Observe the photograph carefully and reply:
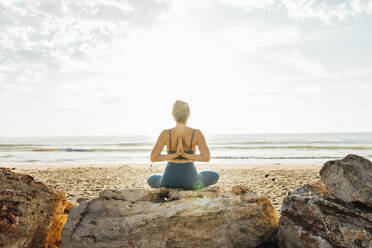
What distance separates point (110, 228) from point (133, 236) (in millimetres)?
311

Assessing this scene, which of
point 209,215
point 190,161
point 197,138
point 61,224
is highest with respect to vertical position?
point 197,138

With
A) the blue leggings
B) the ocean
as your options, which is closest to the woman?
the blue leggings

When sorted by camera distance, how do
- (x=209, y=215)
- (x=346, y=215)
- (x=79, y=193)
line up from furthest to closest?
(x=79, y=193), (x=209, y=215), (x=346, y=215)

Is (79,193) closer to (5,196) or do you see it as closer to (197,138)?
(5,196)

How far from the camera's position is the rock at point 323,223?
117 inches

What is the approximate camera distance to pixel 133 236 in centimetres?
322

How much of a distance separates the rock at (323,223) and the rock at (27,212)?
10.4 ft

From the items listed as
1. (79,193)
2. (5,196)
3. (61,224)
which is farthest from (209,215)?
(79,193)

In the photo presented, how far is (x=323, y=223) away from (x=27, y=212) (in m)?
3.72

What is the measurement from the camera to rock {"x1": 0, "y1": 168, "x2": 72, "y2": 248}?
3.17 meters

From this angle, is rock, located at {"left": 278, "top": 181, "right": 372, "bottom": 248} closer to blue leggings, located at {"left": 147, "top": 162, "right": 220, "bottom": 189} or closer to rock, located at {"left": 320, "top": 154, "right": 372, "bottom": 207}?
rock, located at {"left": 320, "top": 154, "right": 372, "bottom": 207}

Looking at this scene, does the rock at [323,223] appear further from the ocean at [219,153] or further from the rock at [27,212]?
the ocean at [219,153]

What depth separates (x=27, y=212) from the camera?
3.34 meters

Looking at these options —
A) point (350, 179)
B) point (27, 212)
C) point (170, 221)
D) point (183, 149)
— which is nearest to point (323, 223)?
point (350, 179)
